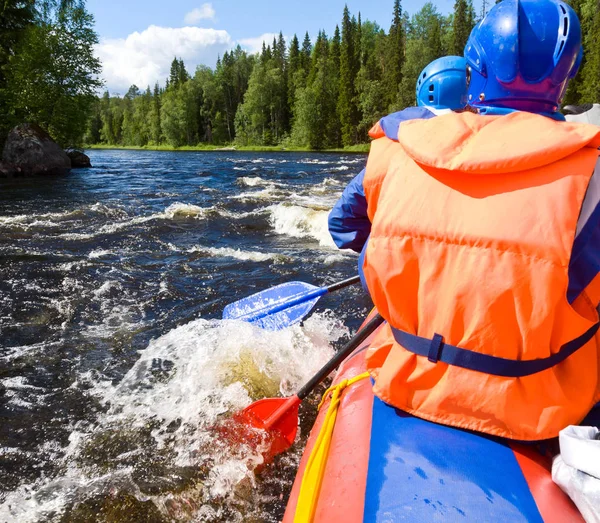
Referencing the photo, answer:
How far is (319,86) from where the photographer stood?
159 ft

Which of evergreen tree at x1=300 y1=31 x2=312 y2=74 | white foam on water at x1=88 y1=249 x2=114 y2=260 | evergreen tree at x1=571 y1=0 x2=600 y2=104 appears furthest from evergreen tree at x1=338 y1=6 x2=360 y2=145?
white foam on water at x1=88 y1=249 x2=114 y2=260

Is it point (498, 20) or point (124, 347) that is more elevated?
point (498, 20)

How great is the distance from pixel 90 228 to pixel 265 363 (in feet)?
21.3

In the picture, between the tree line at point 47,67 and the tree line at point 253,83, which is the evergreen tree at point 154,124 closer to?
the tree line at point 253,83

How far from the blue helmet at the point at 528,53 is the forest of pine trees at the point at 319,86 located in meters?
35.9

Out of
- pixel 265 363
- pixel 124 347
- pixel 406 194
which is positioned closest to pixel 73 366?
pixel 124 347

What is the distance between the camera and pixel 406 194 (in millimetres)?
1331

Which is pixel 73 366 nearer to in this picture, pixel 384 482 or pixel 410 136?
pixel 384 482

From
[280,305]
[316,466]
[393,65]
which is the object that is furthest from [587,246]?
[393,65]

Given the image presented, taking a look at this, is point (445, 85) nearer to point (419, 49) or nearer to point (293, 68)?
point (419, 49)

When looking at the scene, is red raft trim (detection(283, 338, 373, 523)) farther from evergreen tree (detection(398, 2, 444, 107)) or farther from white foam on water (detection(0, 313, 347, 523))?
evergreen tree (detection(398, 2, 444, 107))

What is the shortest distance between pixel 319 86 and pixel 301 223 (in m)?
43.3

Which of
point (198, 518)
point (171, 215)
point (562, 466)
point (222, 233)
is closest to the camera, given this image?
point (562, 466)

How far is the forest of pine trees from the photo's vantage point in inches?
1646
